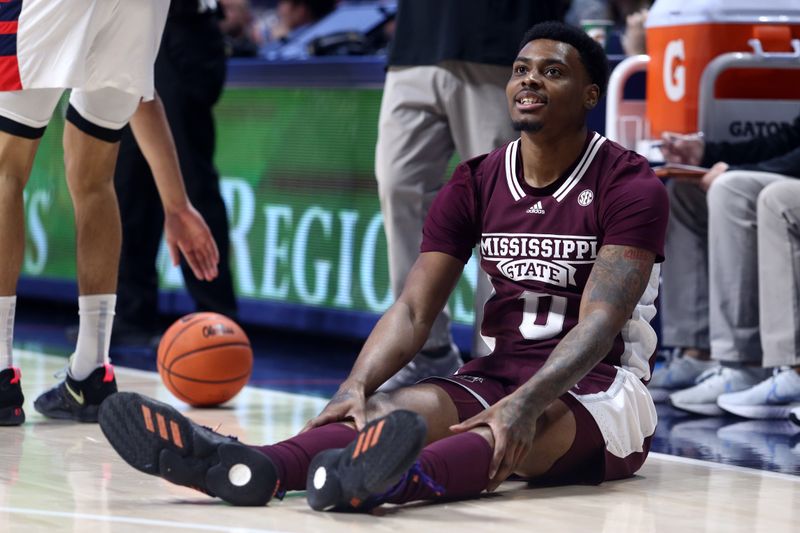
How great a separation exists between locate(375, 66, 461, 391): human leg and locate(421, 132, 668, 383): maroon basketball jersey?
1.79 meters

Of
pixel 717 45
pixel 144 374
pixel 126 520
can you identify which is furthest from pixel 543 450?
pixel 144 374

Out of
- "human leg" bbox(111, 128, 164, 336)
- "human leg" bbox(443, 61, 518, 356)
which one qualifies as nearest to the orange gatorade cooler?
"human leg" bbox(443, 61, 518, 356)

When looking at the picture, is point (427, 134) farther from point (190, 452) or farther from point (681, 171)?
point (190, 452)

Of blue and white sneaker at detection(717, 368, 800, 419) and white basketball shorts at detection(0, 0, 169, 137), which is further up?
white basketball shorts at detection(0, 0, 169, 137)

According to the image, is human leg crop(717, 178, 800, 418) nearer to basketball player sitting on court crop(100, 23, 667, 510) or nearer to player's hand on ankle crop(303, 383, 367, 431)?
basketball player sitting on court crop(100, 23, 667, 510)

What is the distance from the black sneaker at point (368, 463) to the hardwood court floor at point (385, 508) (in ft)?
0.20

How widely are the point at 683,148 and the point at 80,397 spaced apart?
253 cm

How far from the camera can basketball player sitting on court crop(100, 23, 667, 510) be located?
3352 millimetres

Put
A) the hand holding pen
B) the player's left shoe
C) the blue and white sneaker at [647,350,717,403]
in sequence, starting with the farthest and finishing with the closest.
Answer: the blue and white sneaker at [647,350,717,403], the hand holding pen, the player's left shoe

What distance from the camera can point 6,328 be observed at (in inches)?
183

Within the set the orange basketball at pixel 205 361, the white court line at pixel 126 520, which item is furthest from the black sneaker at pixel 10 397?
the white court line at pixel 126 520

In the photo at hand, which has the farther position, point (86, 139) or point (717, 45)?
point (717, 45)

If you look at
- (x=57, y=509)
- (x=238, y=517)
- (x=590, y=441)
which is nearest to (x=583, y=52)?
(x=590, y=441)

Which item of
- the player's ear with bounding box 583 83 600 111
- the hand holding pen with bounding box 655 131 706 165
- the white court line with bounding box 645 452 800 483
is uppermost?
the player's ear with bounding box 583 83 600 111
